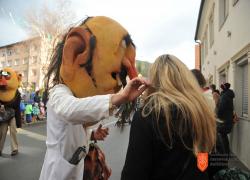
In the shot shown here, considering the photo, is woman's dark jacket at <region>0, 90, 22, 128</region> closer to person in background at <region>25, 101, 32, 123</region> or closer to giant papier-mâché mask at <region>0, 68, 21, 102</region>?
giant papier-mâché mask at <region>0, 68, 21, 102</region>

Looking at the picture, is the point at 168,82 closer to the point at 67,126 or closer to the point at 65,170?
the point at 67,126

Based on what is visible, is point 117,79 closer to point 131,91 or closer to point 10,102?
point 131,91

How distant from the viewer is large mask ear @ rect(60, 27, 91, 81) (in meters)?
2.09

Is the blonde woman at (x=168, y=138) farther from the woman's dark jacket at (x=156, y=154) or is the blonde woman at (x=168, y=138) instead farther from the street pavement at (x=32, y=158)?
the street pavement at (x=32, y=158)

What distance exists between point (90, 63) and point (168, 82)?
0.50 metres

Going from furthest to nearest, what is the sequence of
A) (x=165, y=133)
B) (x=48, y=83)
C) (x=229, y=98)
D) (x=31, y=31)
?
(x=31, y=31) → (x=229, y=98) → (x=48, y=83) → (x=165, y=133)

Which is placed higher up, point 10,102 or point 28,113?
point 10,102

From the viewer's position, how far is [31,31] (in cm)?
3350

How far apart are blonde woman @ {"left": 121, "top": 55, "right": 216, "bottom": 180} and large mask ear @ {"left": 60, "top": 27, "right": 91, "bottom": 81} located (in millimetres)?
491

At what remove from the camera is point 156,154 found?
1.84 m

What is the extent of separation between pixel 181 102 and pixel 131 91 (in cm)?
27

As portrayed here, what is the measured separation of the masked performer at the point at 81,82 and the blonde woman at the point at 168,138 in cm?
14

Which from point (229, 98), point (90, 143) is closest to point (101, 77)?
point (90, 143)

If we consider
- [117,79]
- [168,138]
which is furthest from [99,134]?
[168,138]
